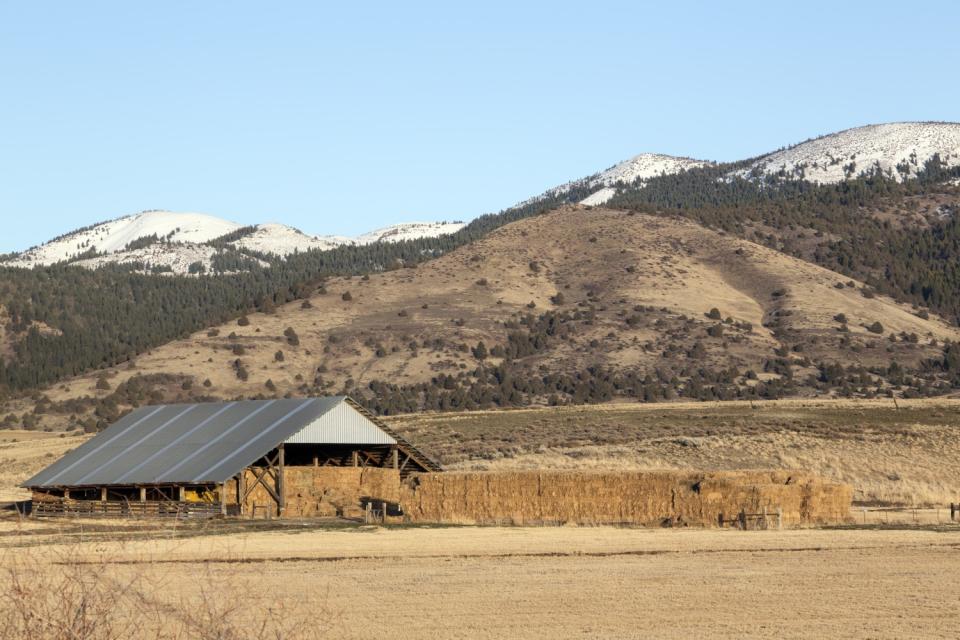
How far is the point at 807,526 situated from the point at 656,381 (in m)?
66.8

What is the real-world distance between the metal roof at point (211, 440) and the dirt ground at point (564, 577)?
25.9 ft

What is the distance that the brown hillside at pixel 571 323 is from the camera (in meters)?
115

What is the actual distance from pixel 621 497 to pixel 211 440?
1561 cm

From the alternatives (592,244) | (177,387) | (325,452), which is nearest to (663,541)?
(325,452)

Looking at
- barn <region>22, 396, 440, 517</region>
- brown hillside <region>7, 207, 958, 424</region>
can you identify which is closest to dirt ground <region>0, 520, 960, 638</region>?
barn <region>22, 396, 440, 517</region>

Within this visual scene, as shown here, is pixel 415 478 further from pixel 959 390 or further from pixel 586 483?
pixel 959 390

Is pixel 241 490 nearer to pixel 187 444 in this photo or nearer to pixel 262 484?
pixel 262 484

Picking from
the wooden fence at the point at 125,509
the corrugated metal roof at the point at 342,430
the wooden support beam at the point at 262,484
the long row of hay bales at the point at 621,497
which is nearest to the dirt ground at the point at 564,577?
the long row of hay bales at the point at 621,497

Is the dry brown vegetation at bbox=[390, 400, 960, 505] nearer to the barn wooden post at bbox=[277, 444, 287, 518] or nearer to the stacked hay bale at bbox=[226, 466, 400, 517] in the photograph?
the stacked hay bale at bbox=[226, 466, 400, 517]

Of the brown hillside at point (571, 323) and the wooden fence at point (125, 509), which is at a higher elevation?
the brown hillside at point (571, 323)

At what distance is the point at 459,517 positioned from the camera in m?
46.7

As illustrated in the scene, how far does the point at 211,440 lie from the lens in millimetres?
52156

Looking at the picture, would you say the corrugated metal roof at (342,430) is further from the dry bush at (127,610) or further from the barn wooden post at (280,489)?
the dry bush at (127,610)

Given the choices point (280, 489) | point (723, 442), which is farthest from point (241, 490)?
point (723, 442)
